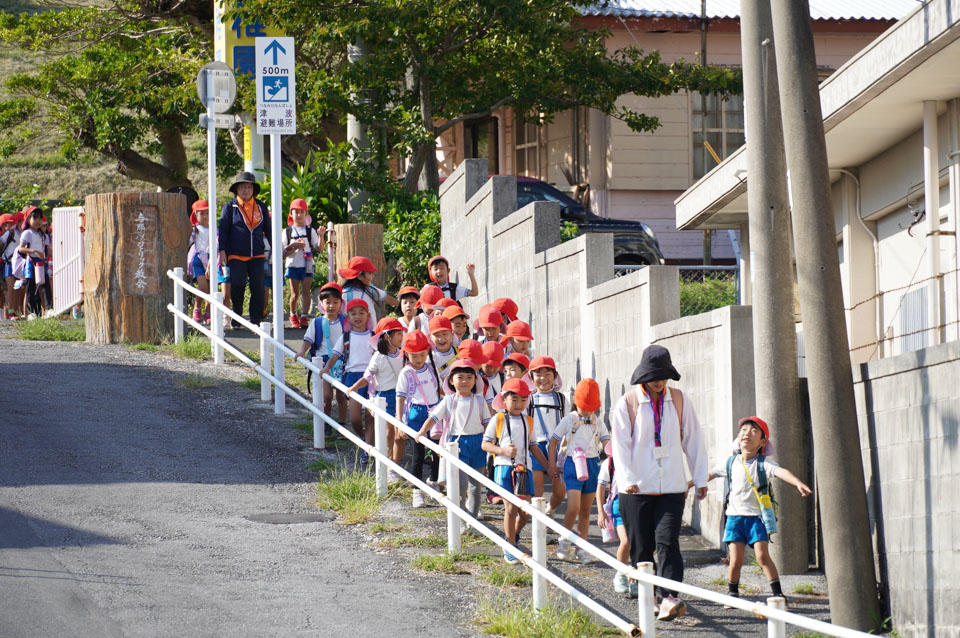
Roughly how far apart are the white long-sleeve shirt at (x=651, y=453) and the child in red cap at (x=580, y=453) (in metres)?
1.05

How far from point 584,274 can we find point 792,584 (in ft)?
14.0

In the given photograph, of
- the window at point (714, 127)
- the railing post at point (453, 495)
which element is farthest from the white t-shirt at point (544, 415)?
the window at point (714, 127)

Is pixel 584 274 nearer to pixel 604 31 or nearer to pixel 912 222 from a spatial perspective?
pixel 912 222

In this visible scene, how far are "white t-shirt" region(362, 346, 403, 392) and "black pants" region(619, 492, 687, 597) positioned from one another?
325cm

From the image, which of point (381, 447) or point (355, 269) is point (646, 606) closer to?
point (381, 447)

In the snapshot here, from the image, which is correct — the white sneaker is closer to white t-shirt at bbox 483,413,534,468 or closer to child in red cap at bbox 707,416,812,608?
child in red cap at bbox 707,416,812,608

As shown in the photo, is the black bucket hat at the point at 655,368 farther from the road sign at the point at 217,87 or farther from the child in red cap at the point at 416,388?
the road sign at the point at 217,87

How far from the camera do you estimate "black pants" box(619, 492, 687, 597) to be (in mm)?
8062

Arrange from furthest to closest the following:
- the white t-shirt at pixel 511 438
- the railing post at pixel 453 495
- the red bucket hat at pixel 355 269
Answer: the red bucket hat at pixel 355 269, the white t-shirt at pixel 511 438, the railing post at pixel 453 495

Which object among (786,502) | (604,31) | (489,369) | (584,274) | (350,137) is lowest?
(786,502)

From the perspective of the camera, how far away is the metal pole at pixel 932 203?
11312 mm

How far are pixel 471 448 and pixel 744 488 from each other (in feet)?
7.16

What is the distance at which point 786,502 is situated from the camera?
30.1ft

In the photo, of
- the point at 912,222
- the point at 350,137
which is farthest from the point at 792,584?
the point at 350,137
